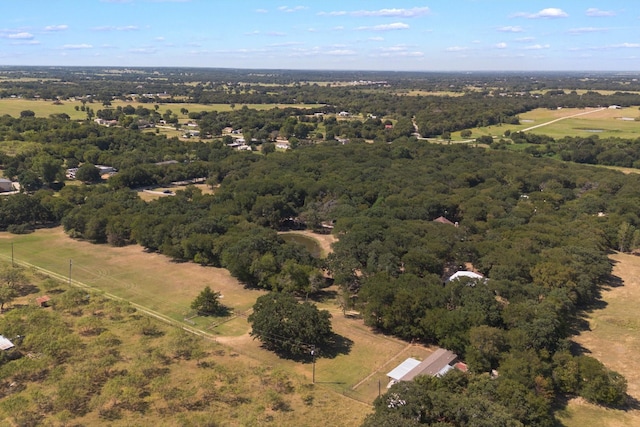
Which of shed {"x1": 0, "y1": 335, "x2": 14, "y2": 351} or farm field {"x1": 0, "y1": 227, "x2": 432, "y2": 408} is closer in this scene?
shed {"x1": 0, "y1": 335, "x2": 14, "y2": 351}

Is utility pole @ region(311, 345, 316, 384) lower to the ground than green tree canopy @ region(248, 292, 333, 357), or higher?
lower

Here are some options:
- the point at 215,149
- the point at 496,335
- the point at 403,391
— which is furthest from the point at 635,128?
the point at 403,391

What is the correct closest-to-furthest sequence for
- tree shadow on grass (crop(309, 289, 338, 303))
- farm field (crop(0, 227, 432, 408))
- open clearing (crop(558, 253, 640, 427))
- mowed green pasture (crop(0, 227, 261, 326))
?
open clearing (crop(558, 253, 640, 427)) → farm field (crop(0, 227, 432, 408)) → mowed green pasture (crop(0, 227, 261, 326)) → tree shadow on grass (crop(309, 289, 338, 303))

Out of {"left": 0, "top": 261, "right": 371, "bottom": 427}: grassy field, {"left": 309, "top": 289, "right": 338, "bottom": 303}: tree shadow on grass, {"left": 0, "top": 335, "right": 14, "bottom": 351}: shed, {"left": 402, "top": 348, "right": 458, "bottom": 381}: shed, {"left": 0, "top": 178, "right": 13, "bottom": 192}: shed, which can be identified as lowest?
{"left": 309, "top": 289, "right": 338, "bottom": 303}: tree shadow on grass

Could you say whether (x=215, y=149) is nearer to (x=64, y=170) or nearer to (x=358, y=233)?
(x=64, y=170)

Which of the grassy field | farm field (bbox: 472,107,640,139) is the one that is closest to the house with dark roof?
the grassy field

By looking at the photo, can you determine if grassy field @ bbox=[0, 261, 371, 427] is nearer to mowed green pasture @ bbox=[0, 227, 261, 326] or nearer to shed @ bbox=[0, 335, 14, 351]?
shed @ bbox=[0, 335, 14, 351]

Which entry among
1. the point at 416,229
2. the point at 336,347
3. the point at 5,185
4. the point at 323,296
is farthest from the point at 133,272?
the point at 5,185
